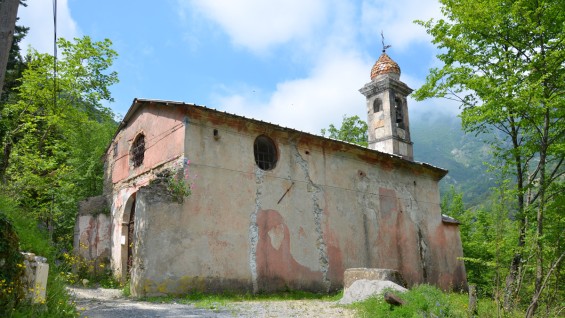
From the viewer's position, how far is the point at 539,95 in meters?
9.05

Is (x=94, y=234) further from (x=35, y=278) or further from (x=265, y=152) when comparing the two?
(x=35, y=278)

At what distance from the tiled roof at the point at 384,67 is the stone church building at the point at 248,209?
469 centimetres

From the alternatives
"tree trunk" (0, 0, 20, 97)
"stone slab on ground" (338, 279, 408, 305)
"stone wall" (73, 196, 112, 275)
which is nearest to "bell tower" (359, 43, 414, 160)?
"stone slab on ground" (338, 279, 408, 305)

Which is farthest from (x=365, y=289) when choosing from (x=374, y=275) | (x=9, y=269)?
(x=9, y=269)

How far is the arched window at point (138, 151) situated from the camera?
1312cm

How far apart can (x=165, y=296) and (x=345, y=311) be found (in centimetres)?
402

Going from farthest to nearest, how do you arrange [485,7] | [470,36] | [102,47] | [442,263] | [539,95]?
[442,263] → [102,47] → [470,36] → [485,7] → [539,95]

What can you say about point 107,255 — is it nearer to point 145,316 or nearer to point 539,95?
point 145,316

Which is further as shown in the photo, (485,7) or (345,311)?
(485,7)

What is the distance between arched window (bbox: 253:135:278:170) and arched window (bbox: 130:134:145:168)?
365 cm

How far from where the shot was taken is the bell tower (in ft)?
58.1

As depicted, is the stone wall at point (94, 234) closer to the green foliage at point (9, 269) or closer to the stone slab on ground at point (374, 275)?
the stone slab on ground at point (374, 275)

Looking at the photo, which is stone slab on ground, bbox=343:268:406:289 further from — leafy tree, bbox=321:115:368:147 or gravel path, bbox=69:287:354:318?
leafy tree, bbox=321:115:368:147

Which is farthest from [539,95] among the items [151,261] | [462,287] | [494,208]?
[462,287]
